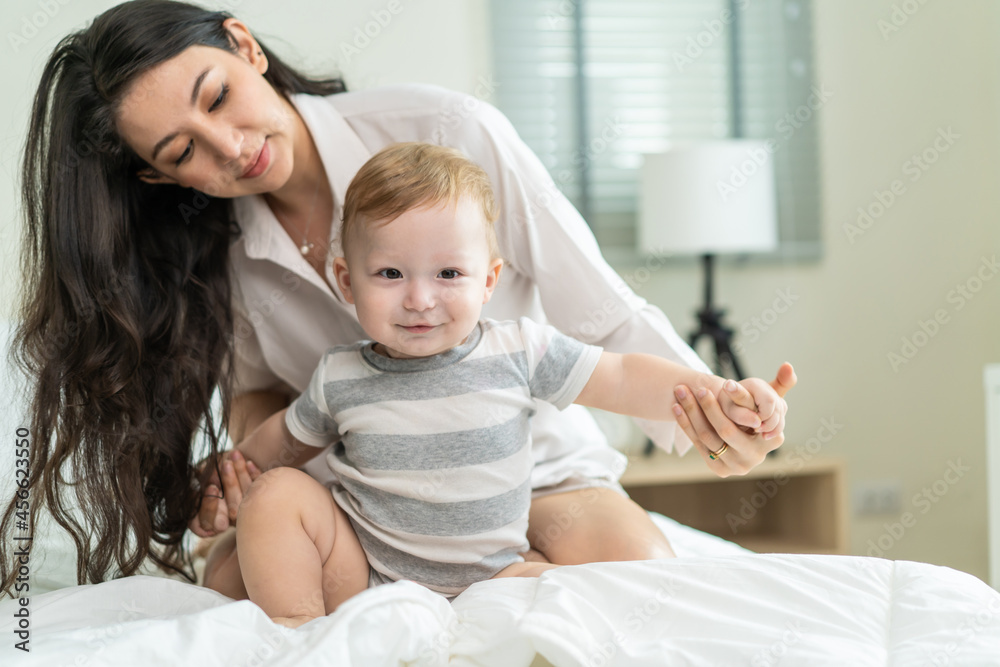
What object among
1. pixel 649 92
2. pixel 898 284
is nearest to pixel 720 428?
pixel 649 92

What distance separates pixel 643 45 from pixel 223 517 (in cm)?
217

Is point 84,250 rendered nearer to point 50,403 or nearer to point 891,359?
point 50,403

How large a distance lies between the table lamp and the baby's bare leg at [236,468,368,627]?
5.40 ft

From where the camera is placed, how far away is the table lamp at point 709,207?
2.35 metres

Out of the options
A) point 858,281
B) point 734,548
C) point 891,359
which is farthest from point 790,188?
point 734,548

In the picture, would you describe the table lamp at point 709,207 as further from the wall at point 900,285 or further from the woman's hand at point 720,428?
the woman's hand at point 720,428

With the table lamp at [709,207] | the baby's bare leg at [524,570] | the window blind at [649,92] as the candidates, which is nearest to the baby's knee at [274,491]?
the baby's bare leg at [524,570]

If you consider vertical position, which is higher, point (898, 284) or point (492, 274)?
point (492, 274)

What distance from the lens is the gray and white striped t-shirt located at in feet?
2.84

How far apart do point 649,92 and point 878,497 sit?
5.02 feet

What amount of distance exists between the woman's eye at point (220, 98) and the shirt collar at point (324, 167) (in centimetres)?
16

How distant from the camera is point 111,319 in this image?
1080 millimetres

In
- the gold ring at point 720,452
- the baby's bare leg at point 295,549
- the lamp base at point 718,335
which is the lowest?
the lamp base at point 718,335

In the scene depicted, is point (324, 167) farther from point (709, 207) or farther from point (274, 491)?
point (709, 207)
